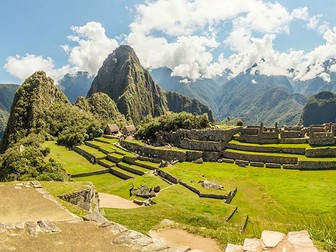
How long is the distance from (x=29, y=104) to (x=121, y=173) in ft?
251

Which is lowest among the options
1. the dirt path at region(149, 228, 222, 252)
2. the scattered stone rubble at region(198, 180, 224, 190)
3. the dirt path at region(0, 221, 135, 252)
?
the scattered stone rubble at region(198, 180, 224, 190)

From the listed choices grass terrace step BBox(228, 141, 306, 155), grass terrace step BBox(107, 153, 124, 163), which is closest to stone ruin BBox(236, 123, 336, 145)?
grass terrace step BBox(228, 141, 306, 155)

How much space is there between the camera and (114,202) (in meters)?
32.3

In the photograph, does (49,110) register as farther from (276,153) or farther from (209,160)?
(276,153)

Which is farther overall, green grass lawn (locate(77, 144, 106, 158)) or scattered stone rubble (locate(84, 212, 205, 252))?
green grass lawn (locate(77, 144, 106, 158))

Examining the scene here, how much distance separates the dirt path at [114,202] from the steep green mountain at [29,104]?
72449 mm

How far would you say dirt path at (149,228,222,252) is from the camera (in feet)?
34.6

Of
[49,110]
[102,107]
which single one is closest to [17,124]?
[49,110]

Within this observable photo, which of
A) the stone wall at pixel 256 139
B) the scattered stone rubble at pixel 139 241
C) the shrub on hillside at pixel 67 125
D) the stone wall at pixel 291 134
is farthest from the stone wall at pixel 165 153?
A: the scattered stone rubble at pixel 139 241

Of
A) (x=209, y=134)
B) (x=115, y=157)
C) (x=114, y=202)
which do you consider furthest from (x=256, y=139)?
(x=114, y=202)

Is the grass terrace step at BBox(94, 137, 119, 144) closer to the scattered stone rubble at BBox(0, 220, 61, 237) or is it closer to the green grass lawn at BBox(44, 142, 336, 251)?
the green grass lawn at BBox(44, 142, 336, 251)

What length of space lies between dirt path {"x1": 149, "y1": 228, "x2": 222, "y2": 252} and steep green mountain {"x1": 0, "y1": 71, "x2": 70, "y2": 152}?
94932 mm

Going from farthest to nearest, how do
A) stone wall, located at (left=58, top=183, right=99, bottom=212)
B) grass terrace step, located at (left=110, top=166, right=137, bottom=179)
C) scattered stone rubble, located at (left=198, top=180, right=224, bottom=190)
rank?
grass terrace step, located at (left=110, top=166, right=137, bottom=179), scattered stone rubble, located at (left=198, top=180, right=224, bottom=190), stone wall, located at (left=58, top=183, right=99, bottom=212)

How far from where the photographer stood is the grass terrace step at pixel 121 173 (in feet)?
163
